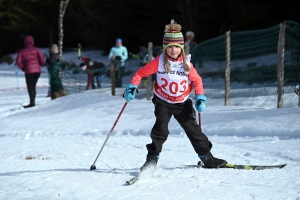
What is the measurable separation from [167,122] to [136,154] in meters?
1.61

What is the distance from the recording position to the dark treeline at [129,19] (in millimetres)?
24562

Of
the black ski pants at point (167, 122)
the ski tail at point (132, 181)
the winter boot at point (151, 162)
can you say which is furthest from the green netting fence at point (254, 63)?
the ski tail at point (132, 181)

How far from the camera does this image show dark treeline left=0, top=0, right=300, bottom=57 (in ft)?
80.6

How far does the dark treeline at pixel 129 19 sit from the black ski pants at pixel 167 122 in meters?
18.8

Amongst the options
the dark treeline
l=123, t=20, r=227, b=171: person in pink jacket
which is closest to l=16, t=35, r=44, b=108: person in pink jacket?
l=123, t=20, r=227, b=171: person in pink jacket

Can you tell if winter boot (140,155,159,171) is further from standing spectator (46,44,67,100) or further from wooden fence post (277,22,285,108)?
standing spectator (46,44,67,100)

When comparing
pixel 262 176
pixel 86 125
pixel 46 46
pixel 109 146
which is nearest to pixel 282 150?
pixel 262 176

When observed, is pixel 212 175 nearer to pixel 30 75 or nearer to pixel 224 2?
pixel 30 75

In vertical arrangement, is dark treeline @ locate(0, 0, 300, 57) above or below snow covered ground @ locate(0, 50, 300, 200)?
above

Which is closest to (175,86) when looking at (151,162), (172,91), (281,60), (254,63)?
(172,91)

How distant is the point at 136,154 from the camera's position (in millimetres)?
7047

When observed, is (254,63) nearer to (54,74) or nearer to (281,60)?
(281,60)

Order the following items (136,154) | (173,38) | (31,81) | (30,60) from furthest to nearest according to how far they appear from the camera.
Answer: (31,81) < (30,60) < (136,154) < (173,38)

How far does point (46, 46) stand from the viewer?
159ft
